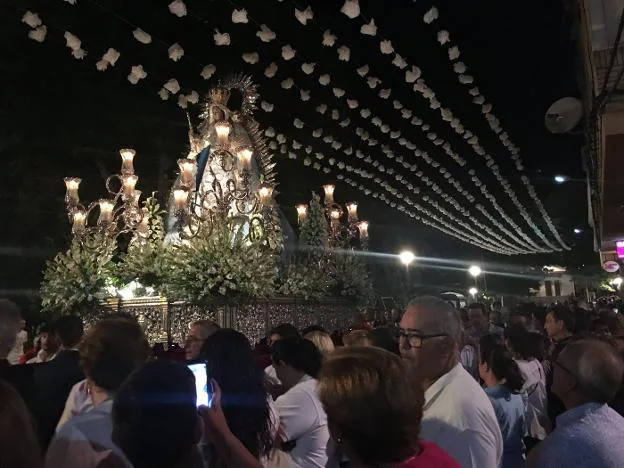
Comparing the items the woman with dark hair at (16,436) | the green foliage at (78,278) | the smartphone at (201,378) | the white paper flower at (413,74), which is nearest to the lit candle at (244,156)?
the green foliage at (78,278)

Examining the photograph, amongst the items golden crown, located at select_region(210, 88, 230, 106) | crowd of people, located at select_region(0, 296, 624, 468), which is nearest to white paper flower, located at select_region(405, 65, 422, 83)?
golden crown, located at select_region(210, 88, 230, 106)

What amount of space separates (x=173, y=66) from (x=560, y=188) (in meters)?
23.8

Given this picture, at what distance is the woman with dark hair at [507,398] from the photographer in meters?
4.68

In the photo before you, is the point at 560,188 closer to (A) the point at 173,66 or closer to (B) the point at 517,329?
(A) the point at 173,66

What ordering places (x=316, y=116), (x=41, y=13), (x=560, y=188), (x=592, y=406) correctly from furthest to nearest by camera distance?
(x=560, y=188)
(x=316, y=116)
(x=41, y=13)
(x=592, y=406)

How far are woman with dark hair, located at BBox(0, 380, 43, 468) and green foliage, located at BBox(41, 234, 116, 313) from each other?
9.31 meters

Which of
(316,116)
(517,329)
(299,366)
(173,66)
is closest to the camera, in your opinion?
(299,366)

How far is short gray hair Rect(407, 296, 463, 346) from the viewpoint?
11.6ft

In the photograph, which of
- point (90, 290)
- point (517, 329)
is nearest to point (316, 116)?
point (90, 290)

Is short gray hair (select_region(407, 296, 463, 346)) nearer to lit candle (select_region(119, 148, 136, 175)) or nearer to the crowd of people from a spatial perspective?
the crowd of people

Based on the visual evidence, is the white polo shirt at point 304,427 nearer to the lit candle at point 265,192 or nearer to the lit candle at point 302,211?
the lit candle at point 265,192

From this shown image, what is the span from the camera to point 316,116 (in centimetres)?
1753

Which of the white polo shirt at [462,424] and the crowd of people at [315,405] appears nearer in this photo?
the crowd of people at [315,405]

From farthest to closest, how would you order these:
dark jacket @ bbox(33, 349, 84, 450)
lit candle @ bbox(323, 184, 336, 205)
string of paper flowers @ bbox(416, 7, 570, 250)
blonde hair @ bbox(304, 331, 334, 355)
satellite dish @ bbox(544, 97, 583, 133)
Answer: lit candle @ bbox(323, 184, 336, 205) < satellite dish @ bbox(544, 97, 583, 133) < string of paper flowers @ bbox(416, 7, 570, 250) < blonde hair @ bbox(304, 331, 334, 355) < dark jacket @ bbox(33, 349, 84, 450)
